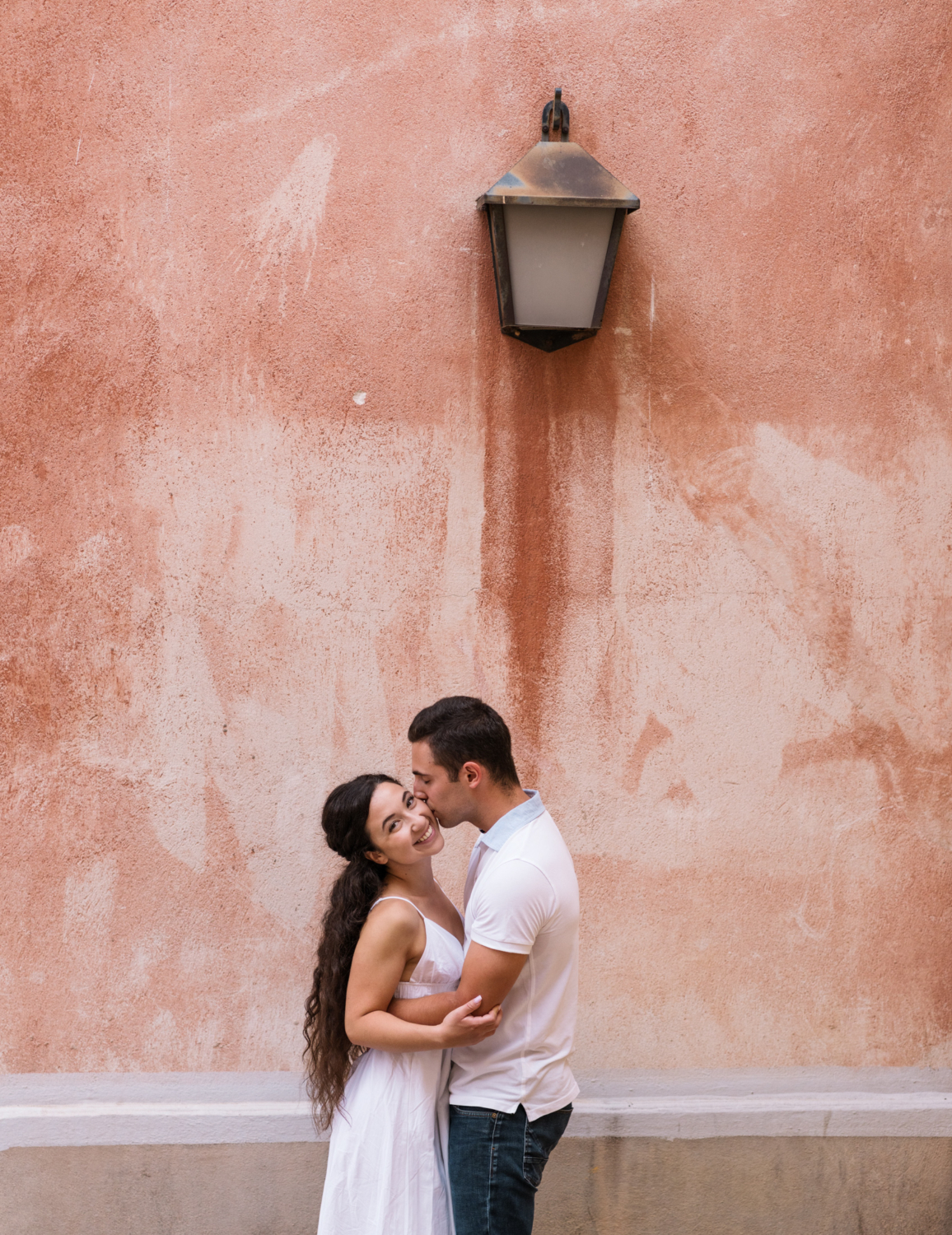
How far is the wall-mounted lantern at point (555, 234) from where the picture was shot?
333 cm

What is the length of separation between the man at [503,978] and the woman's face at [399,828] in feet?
0.22

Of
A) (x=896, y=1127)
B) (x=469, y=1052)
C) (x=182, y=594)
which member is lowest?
(x=896, y=1127)

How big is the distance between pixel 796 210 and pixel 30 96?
9.20 ft

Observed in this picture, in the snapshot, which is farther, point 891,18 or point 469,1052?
point 891,18

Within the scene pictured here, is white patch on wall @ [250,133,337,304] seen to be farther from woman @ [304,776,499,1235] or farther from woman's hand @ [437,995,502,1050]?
woman's hand @ [437,995,502,1050]

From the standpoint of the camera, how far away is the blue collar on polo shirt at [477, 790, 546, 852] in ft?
8.37

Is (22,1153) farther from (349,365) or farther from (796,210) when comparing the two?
(796,210)

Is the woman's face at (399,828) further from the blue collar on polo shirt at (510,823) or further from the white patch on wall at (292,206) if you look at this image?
the white patch on wall at (292,206)

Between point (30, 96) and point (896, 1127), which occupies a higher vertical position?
point (30, 96)

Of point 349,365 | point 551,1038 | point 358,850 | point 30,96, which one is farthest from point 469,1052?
point 30,96

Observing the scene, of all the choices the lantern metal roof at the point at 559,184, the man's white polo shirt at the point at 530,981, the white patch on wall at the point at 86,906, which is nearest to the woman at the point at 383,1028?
the man's white polo shirt at the point at 530,981

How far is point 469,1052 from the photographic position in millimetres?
2588

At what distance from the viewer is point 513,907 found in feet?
7.88

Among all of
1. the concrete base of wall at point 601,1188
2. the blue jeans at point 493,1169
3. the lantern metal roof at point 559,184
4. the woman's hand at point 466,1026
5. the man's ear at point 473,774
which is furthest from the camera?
the concrete base of wall at point 601,1188
